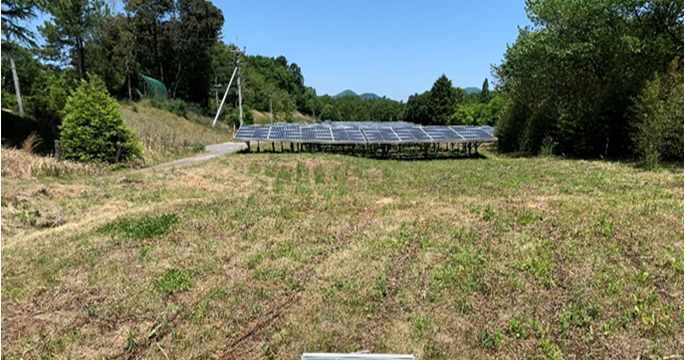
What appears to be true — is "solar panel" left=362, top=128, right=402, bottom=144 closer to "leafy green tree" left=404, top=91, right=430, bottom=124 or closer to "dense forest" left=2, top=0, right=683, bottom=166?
"dense forest" left=2, top=0, right=683, bottom=166

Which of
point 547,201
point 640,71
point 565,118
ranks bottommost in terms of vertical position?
point 547,201

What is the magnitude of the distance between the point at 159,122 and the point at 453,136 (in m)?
22.4

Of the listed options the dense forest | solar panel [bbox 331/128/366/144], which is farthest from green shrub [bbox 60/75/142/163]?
solar panel [bbox 331/128/366/144]

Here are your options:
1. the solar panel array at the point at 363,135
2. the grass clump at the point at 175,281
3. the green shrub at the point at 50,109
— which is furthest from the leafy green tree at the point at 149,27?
the grass clump at the point at 175,281

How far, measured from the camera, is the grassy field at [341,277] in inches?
125

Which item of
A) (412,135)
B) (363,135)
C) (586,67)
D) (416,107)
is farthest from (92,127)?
(416,107)

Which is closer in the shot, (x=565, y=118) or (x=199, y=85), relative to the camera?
(x=565, y=118)

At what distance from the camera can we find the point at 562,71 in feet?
63.4

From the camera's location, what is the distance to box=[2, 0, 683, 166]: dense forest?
13703mm

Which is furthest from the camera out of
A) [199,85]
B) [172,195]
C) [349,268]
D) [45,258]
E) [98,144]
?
[199,85]

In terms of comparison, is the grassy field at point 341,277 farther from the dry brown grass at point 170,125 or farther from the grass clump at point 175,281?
the dry brown grass at point 170,125

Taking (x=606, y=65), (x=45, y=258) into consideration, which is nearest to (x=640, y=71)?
(x=606, y=65)

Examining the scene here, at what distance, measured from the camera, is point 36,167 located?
10602mm

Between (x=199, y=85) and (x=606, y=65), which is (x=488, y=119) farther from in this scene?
(x=199, y=85)
